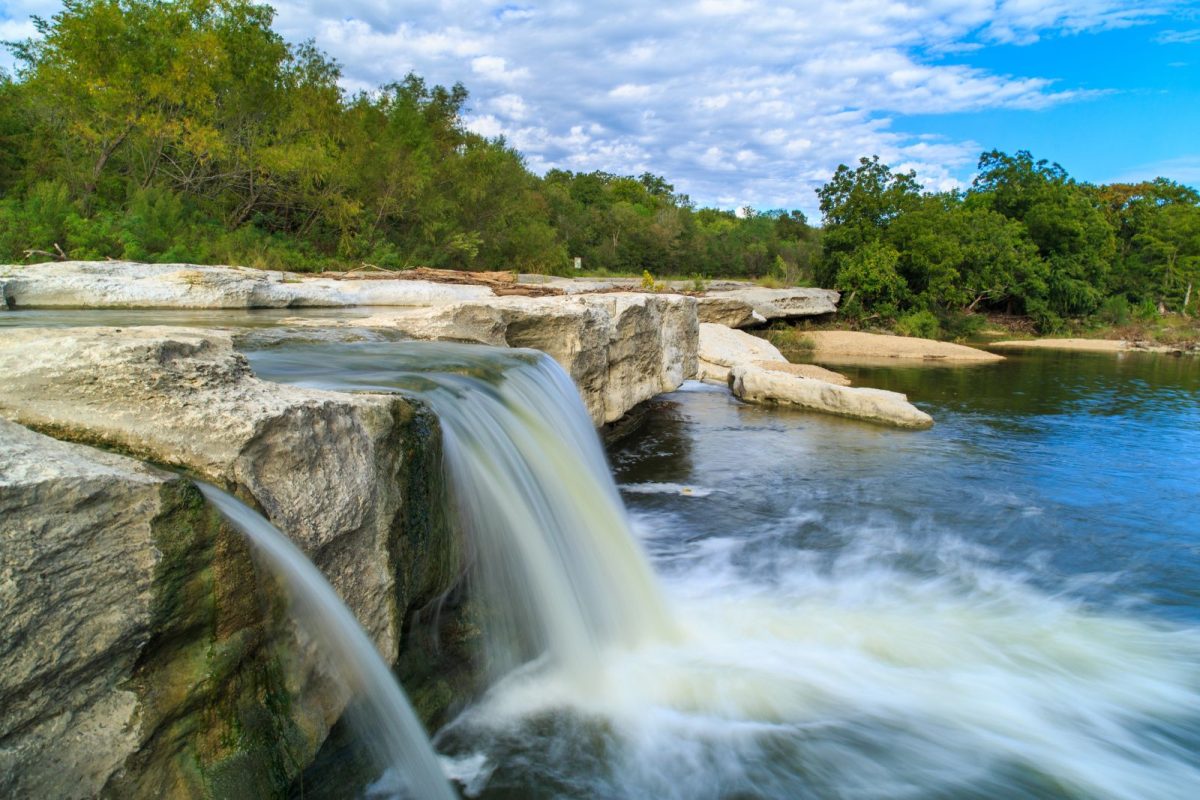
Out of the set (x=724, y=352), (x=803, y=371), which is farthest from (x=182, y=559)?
(x=724, y=352)

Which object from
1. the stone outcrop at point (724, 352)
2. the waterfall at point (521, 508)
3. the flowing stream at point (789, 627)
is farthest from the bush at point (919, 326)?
the waterfall at point (521, 508)

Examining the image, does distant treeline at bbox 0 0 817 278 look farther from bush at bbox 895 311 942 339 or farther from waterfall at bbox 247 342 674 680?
bush at bbox 895 311 942 339

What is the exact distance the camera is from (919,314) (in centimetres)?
3444

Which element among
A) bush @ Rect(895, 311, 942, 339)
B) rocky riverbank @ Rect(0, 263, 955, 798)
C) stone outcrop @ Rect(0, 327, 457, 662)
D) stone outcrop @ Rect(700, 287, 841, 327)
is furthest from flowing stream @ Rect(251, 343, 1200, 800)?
bush @ Rect(895, 311, 942, 339)

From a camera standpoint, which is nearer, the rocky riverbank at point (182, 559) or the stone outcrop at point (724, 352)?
the rocky riverbank at point (182, 559)

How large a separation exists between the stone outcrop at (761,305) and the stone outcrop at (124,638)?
23.0 metres

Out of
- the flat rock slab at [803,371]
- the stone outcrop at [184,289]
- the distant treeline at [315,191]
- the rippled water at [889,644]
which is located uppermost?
the distant treeline at [315,191]

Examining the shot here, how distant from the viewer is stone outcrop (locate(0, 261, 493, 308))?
8.12 metres

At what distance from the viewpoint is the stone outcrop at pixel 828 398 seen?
502 inches

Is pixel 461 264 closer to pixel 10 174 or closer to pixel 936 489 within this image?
pixel 10 174

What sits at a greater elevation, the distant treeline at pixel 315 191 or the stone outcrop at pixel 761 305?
the distant treeline at pixel 315 191

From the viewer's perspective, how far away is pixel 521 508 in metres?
4.40

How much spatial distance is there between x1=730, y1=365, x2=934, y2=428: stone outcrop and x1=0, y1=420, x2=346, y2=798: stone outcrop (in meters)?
11.9

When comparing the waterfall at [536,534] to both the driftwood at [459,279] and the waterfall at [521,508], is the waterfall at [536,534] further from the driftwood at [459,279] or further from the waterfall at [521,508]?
the driftwood at [459,279]
